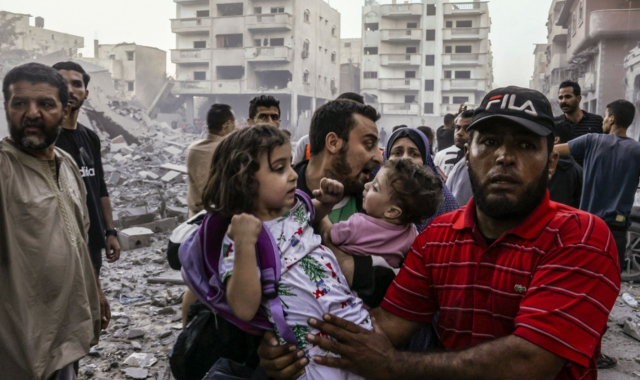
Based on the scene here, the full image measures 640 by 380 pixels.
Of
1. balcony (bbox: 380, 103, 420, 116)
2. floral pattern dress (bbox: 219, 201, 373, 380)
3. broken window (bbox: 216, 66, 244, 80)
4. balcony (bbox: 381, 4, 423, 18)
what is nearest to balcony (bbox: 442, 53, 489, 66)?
→ balcony (bbox: 381, 4, 423, 18)

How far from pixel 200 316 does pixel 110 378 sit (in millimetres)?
2714

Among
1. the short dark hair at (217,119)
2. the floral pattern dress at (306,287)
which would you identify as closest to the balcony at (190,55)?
the short dark hair at (217,119)

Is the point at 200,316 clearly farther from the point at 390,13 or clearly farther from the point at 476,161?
the point at 390,13

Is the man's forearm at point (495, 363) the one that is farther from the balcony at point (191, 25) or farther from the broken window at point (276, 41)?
the balcony at point (191, 25)

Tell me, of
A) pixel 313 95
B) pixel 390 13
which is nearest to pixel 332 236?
pixel 313 95

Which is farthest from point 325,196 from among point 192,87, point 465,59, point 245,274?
point 465,59

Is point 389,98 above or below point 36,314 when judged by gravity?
above

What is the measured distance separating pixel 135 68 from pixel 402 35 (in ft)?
87.0

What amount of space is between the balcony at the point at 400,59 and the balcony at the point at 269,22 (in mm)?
10972

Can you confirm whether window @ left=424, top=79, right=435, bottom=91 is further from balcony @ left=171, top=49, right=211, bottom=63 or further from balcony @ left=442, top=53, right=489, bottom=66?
balcony @ left=171, top=49, right=211, bottom=63

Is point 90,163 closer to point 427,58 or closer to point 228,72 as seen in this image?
point 228,72

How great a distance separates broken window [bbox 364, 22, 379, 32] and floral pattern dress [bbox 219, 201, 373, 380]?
54.1 metres

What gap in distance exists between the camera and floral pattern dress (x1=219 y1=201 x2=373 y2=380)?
6.09 ft

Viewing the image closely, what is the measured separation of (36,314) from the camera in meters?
2.61
